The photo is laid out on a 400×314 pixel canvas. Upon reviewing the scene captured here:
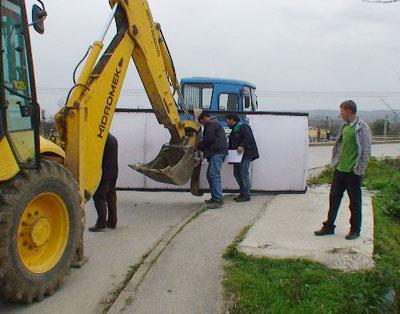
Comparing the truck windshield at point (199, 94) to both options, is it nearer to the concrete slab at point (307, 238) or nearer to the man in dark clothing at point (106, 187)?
the concrete slab at point (307, 238)

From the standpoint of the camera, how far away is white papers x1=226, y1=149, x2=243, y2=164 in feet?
35.1

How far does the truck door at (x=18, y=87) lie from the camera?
202 inches

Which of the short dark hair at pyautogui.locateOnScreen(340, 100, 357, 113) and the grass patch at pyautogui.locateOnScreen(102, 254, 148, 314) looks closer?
the grass patch at pyautogui.locateOnScreen(102, 254, 148, 314)

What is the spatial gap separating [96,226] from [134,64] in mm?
2526

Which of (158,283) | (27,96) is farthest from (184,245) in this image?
(27,96)

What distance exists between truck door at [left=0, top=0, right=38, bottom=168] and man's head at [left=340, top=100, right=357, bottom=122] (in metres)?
3.97

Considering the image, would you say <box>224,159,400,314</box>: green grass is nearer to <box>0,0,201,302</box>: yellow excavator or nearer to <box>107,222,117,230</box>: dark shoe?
<box>0,0,201,302</box>: yellow excavator

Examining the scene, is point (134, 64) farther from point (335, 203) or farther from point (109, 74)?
point (335, 203)

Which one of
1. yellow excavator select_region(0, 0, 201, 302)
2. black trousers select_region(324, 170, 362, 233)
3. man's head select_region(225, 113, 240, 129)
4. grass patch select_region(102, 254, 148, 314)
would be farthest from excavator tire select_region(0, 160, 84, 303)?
man's head select_region(225, 113, 240, 129)

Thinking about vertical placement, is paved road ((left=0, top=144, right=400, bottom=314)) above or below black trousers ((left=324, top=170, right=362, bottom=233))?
below

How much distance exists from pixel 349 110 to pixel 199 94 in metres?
9.76

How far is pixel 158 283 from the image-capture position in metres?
5.82

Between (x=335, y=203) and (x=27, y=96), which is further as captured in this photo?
(x=335, y=203)

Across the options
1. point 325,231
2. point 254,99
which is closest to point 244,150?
point 325,231
